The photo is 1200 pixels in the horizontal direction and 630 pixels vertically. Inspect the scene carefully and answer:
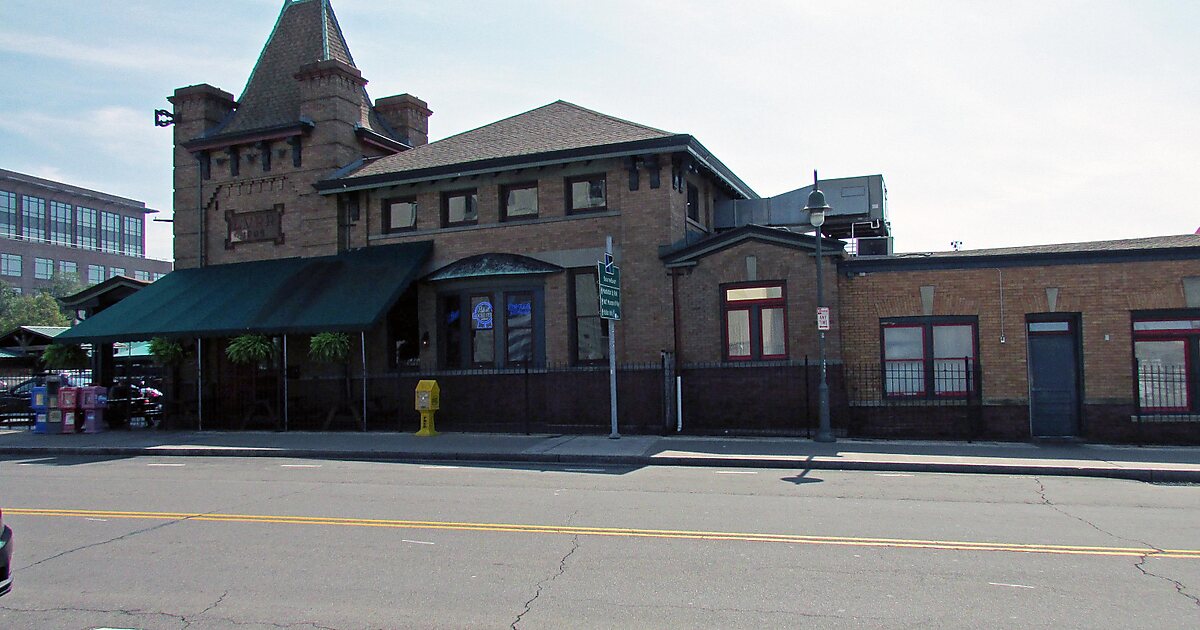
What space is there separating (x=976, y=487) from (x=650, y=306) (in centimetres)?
846

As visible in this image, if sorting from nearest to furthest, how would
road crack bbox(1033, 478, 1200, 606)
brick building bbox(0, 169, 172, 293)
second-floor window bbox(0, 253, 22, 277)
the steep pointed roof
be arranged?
1. road crack bbox(1033, 478, 1200, 606)
2. the steep pointed roof
3. second-floor window bbox(0, 253, 22, 277)
4. brick building bbox(0, 169, 172, 293)

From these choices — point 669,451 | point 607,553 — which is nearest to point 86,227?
point 669,451

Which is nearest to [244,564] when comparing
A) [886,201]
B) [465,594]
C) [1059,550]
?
[465,594]

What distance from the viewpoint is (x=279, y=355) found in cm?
2170

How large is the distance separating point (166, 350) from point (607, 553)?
18.0 metres

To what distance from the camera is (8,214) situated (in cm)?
8669

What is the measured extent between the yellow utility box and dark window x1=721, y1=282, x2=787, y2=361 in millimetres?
6427

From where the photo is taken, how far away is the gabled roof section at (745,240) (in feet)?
57.3

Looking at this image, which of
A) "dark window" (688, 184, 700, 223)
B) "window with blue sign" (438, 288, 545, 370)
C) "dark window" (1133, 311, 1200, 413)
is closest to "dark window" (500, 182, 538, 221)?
"window with blue sign" (438, 288, 545, 370)

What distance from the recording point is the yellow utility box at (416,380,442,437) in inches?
744

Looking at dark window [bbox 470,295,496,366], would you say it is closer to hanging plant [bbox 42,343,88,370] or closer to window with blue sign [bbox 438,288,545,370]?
window with blue sign [bbox 438,288,545,370]

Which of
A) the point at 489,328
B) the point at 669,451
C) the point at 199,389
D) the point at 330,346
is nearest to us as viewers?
the point at 669,451

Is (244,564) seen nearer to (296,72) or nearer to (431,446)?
(431,446)

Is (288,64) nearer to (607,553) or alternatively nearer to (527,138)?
(527,138)
